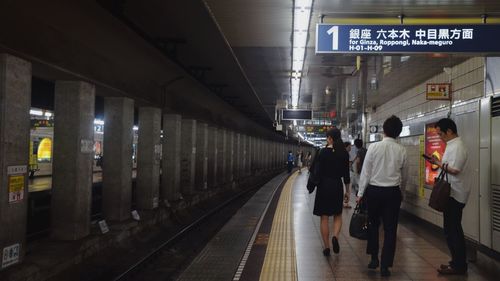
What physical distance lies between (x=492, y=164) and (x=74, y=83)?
18.7 ft

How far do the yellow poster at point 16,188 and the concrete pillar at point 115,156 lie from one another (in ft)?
11.6

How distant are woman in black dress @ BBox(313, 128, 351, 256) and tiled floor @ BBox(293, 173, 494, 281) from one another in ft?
1.31

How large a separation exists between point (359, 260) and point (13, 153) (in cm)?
422

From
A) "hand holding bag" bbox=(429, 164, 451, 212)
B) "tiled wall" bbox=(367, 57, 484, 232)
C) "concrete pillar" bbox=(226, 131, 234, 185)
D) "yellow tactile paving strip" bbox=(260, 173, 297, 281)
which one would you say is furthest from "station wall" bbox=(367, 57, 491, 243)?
"concrete pillar" bbox=(226, 131, 234, 185)

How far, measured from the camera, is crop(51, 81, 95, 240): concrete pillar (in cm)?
707

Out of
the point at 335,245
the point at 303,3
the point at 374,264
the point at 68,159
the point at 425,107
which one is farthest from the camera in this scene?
the point at 425,107

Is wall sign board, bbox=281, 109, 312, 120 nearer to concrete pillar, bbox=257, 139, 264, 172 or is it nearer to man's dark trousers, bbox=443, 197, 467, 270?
concrete pillar, bbox=257, 139, 264, 172

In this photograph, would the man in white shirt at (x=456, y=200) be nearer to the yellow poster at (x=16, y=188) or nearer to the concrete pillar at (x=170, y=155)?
the yellow poster at (x=16, y=188)

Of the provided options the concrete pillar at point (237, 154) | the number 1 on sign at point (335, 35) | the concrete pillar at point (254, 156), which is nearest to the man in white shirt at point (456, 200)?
the number 1 on sign at point (335, 35)

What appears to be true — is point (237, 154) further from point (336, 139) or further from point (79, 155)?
point (336, 139)

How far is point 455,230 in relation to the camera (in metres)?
4.88

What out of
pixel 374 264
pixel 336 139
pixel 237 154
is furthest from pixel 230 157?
pixel 374 264

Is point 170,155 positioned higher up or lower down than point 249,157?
higher up

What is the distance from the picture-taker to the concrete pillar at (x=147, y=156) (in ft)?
35.1
